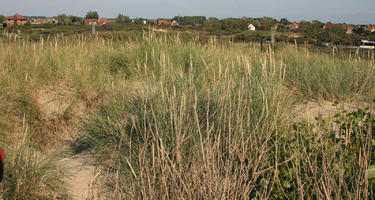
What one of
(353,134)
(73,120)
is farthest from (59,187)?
(353,134)

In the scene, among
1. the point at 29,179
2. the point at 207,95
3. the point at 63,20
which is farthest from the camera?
the point at 63,20

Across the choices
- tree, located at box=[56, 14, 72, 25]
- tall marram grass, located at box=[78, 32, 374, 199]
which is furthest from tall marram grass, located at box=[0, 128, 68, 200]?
tree, located at box=[56, 14, 72, 25]

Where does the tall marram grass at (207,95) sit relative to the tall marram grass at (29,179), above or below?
above

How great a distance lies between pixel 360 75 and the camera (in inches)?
239

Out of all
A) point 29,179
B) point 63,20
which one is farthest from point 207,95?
point 63,20

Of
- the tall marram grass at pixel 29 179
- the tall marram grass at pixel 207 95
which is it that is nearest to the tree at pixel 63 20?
the tall marram grass at pixel 207 95

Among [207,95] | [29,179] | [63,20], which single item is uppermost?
[63,20]

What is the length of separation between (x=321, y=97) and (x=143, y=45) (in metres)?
3.71

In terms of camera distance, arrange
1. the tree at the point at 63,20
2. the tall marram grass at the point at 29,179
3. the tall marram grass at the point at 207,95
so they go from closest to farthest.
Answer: the tall marram grass at the point at 29,179 → the tall marram grass at the point at 207,95 → the tree at the point at 63,20

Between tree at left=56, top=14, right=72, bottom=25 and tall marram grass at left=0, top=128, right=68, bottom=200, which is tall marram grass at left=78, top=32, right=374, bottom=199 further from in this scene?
tree at left=56, top=14, right=72, bottom=25

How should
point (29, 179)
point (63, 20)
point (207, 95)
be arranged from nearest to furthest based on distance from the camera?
point (29, 179), point (207, 95), point (63, 20)

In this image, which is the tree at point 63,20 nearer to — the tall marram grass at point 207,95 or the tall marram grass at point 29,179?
the tall marram grass at point 207,95

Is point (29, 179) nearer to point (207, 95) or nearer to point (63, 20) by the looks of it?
point (207, 95)

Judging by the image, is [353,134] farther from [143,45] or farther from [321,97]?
[143,45]
